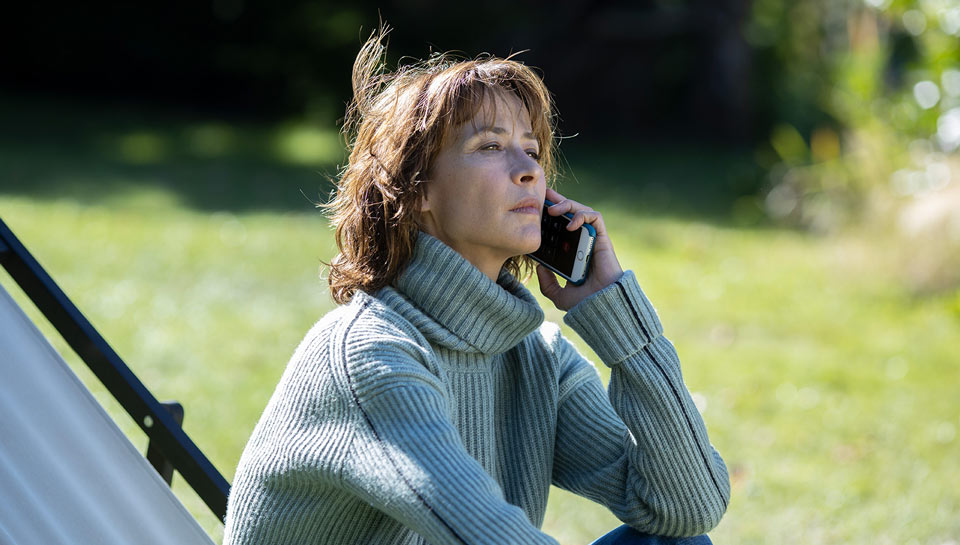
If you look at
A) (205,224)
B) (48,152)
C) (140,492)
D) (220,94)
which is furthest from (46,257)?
(220,94)

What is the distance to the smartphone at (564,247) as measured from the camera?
87.5 inches

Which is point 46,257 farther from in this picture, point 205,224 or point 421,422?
point 421,422

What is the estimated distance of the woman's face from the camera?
2.07 metres

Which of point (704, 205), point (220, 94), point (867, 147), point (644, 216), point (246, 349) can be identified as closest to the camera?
point (246, 349)

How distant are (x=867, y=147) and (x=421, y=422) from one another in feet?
21.6

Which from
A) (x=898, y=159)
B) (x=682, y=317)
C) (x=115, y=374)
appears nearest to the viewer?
(x=115, y=374)

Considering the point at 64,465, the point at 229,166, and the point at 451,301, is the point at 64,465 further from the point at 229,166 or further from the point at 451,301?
the point at 229,166

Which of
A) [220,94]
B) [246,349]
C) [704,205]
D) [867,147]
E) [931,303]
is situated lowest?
[246,349]

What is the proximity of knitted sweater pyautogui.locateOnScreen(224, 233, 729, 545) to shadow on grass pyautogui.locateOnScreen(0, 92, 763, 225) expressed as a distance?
574 cm

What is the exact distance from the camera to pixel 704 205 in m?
10.1

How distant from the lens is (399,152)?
208 cm

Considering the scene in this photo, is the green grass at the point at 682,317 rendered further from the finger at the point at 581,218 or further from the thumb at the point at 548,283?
the finger at the point at 581,218

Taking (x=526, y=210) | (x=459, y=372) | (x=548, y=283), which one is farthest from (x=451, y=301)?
(x=548, y=283)

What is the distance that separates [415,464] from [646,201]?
8.55m
